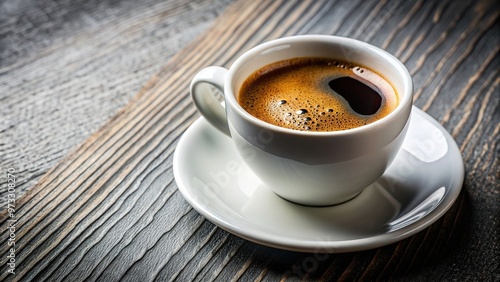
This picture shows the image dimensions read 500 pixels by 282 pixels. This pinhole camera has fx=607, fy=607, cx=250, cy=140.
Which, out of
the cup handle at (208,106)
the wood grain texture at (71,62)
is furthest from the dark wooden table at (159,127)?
the cup handle at (208,106)

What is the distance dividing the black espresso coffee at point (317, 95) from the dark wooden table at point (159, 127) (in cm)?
19

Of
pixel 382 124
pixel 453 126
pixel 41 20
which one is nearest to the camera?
pixel 382 124

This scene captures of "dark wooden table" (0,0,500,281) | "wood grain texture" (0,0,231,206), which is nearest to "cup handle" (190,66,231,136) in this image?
"dark wooden table" (0,0,500,281)

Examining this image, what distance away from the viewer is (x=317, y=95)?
0.98m

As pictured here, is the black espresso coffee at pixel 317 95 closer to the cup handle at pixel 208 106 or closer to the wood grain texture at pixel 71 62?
the cup handle at pixel 208 106

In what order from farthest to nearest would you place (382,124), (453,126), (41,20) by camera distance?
(41,20), (453,126), (382,124)

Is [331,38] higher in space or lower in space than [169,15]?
higher

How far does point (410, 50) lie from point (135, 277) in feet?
2.69

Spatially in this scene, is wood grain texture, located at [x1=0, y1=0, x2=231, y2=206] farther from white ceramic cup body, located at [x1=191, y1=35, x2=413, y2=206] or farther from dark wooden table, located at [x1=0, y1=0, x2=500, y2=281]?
white ceramic cup body, located at [x1=191, y1=35, x2=413, y2=206]

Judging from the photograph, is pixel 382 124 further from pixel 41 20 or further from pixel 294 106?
pixel 41 20

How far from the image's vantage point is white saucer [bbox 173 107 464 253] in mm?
832

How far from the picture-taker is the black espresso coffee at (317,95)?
36.2 inches

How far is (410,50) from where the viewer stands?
1345mm

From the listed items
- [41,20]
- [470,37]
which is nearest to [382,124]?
[470,37]
